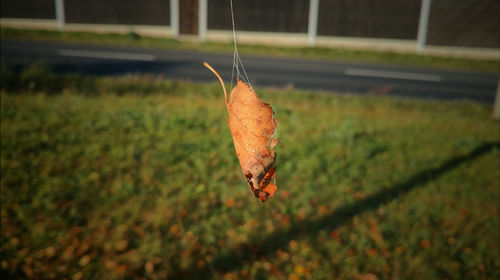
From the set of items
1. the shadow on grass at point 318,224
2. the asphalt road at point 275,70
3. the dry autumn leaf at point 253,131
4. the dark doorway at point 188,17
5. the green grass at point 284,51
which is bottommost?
the shadow on grass at point 318,224

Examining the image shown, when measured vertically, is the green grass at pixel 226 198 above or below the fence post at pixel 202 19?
below

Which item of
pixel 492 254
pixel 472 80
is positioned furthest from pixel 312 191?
pixel 472 80

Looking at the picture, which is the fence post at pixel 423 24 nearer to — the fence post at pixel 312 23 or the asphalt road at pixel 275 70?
the asphalt road at pixel 275 70

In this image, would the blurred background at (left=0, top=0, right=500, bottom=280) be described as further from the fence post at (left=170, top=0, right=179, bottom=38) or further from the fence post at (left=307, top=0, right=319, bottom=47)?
the fence post at (left=170, top=0, right=179, bottom=38)

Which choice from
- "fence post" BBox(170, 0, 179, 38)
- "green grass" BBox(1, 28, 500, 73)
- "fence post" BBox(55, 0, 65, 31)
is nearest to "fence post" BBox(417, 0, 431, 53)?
"green grass" BBox(1, 28, 500, 73)

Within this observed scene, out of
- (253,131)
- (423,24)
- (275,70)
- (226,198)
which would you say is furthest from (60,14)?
(253,131)

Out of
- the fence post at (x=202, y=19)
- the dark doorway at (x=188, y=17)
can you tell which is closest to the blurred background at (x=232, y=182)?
the fence post at (x=202, y=19)

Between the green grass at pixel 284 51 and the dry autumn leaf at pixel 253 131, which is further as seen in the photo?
the green grass at pixel 284 51
